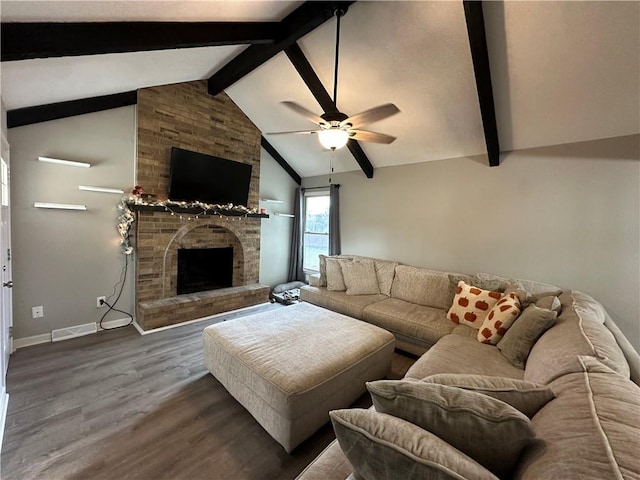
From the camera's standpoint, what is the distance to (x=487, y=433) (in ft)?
2.65

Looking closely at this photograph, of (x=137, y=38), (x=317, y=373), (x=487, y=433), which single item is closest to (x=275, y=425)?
(x=317, y=373)

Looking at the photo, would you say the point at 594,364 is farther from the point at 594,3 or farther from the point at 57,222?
the point at 57,222

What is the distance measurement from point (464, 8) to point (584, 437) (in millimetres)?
2822

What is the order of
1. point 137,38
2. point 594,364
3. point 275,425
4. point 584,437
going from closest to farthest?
point 584,437
point 594,364
point 275,425
point 137,38

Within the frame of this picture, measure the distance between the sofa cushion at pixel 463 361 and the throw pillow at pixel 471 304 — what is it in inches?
16.7

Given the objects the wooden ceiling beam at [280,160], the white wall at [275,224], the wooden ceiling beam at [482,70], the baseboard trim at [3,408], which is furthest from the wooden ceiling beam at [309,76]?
the baseboard trim at [3,408]

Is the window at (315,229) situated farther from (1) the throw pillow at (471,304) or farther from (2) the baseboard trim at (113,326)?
(1) the throw pillow at (471,304)

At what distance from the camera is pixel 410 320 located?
2.88 metres

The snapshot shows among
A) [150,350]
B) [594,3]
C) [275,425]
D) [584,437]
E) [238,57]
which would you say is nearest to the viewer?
[584,437]

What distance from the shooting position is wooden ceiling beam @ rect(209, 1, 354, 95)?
2486 mm

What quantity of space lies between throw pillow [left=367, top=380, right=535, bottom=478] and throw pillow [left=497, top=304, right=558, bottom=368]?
1.43 metres

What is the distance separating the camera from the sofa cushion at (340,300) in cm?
336

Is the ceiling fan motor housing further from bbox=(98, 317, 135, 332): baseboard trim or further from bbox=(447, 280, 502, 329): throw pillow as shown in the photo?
bbox=(98, 317, 135, 332): baseboard trim

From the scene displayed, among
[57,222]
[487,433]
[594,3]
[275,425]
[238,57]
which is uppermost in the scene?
[238,57]
